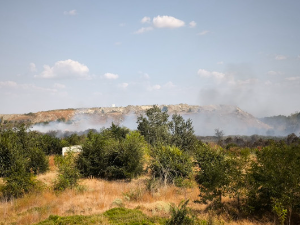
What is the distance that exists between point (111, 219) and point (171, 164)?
27.7 feet

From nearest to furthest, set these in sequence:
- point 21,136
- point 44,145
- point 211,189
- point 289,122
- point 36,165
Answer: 1. point 211,189
2. point 36,165
3. point 21,136
4. point 44,145
5. point 289,122

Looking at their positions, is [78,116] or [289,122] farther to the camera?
[78,116]

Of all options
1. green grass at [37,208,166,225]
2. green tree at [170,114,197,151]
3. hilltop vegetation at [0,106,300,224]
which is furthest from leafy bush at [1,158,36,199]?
green tree at [170,114,197,151]

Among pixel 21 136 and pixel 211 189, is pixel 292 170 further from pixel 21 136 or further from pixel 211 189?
pixel 21 136

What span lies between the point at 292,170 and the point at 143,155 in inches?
474

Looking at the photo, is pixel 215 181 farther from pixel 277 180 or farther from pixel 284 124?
pixel 284 124

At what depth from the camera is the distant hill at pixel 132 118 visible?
84688 mm

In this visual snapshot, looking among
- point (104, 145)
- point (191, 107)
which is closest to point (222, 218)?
point (104, 145)

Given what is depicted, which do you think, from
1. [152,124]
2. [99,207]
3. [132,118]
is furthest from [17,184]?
[132,118]

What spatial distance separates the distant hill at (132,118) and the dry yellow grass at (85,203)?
214ft

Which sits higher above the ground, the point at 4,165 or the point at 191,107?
the point at 191,107

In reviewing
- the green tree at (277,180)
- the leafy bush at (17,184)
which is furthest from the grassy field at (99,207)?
the green tree at (277,180)

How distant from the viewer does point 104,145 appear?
19875 millimetres

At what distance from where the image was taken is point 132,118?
3728 inches
